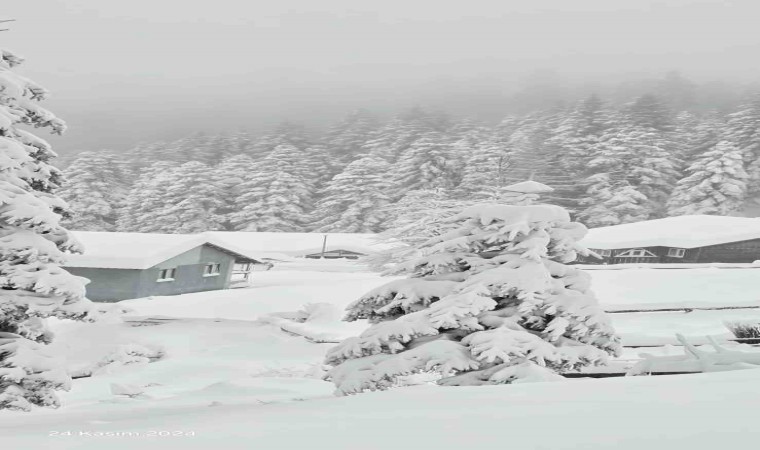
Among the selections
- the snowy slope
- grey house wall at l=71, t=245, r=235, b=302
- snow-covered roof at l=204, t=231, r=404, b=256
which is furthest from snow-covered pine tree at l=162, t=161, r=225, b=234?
the snowy slope

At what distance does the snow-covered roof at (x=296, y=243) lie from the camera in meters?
55.5

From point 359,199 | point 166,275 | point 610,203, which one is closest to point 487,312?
point 166,275

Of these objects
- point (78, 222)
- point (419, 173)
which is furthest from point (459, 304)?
point (78, 222)

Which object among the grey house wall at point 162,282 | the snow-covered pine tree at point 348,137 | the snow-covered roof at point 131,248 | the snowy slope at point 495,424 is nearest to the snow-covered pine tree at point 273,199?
the snow-covered pine tree at point 348,137

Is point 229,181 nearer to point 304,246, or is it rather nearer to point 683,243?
point 304,246

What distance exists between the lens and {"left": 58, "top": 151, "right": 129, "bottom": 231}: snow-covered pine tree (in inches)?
2783

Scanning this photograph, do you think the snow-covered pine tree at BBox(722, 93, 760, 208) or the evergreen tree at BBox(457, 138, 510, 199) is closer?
the snow-covered pine tree at BBox(722, 93, 760, 208)

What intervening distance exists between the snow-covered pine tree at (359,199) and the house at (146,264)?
95.5ft

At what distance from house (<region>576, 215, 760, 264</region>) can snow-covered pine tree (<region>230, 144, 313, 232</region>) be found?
119ft

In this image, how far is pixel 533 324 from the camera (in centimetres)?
968

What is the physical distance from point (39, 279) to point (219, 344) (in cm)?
1397

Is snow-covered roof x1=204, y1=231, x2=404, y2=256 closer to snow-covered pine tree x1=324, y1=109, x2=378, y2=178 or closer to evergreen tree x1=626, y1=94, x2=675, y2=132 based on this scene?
snow-covered pine tree x1=324, y1=109, x2=378, y2=178

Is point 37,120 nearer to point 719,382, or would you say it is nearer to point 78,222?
point 719,382

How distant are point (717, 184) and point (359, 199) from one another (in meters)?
33.4
